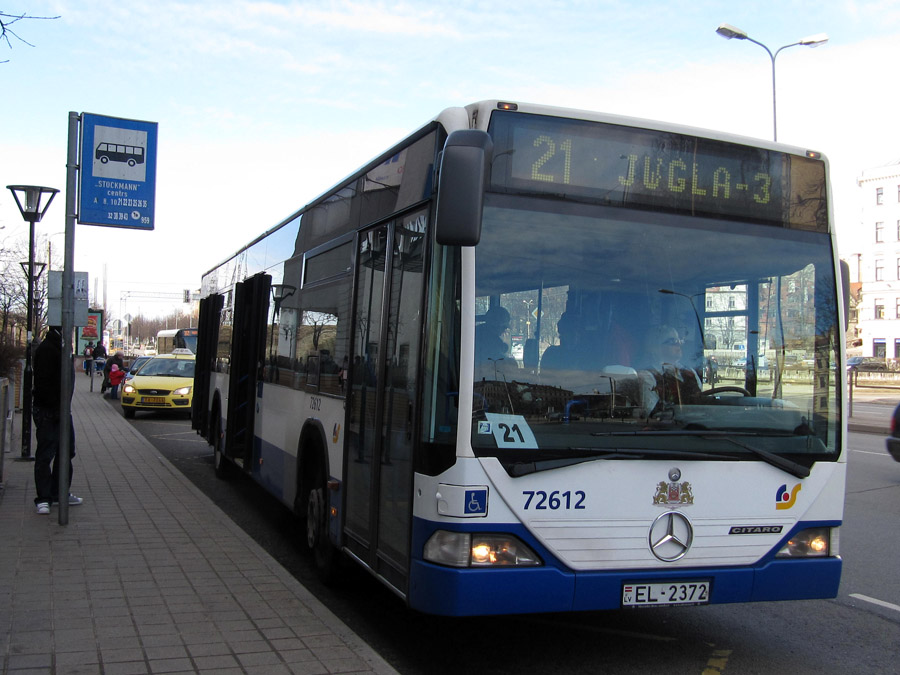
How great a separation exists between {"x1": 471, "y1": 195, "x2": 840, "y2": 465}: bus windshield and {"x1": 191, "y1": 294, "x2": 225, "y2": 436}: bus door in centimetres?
875

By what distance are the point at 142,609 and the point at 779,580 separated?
12.3 feet

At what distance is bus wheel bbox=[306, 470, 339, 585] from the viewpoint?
20.6ft

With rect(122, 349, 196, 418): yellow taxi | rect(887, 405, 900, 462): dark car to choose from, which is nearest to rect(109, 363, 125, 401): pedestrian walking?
rect(122, 349, 196, 418): yellow taxi

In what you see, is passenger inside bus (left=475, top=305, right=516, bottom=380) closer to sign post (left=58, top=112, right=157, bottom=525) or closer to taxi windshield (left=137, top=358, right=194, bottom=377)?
sign post (left=58, top=112, right=157, bottom=525)

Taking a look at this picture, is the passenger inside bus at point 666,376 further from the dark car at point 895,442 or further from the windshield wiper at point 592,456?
the dark car at point 895,442

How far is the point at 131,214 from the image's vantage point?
8281mm

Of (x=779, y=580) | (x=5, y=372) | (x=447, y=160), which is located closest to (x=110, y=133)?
(x=447, y=160)

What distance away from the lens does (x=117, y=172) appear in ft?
26.9

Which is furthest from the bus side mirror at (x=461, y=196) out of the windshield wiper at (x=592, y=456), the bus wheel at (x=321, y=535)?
the bus wheel at (x=321, y=535)

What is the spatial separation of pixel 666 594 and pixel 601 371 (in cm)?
120

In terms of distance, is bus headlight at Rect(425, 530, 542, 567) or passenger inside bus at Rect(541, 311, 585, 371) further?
passenger inside bus at Rect(541, 311, 585, 371)

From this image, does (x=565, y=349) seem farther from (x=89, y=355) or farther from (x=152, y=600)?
(x=89, y=355)

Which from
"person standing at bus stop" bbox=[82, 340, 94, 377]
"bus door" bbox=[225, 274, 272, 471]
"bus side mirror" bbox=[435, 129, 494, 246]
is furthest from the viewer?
"person standing at bus stop" bbox=[82, 340, 94, 377]

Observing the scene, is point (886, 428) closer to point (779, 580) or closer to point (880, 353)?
point (779, 580)
